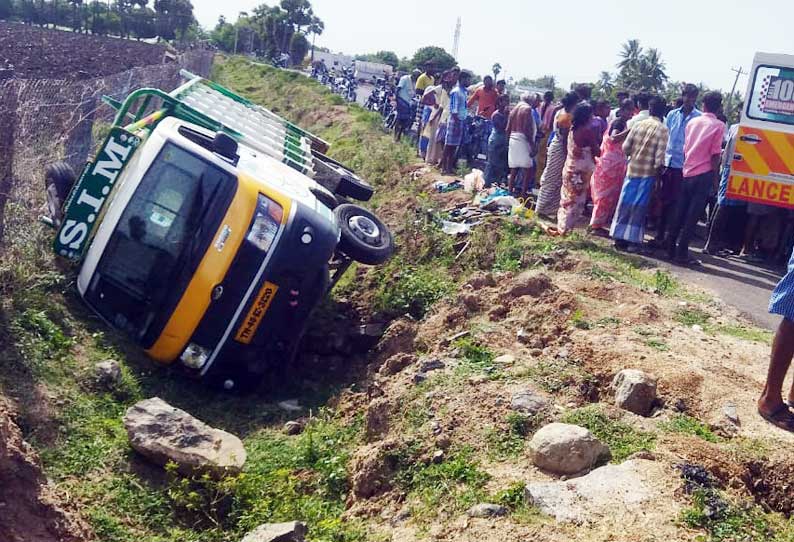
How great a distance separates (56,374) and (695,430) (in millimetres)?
4479

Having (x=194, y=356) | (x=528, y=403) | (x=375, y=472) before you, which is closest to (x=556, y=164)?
(x=194, y=356)

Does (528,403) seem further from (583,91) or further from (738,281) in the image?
(583,91)

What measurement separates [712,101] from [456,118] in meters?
5.45

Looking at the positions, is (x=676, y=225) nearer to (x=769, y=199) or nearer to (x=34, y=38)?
(x=769, y=199)

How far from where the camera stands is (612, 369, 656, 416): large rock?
535 cm

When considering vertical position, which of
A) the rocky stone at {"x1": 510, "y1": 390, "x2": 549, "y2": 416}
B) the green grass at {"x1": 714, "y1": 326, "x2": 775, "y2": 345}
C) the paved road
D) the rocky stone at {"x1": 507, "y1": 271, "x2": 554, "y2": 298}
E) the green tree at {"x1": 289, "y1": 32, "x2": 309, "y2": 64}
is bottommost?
the rocky stone at {"x1": 510, "y1": 390, "x2": 549, "y2": 416}

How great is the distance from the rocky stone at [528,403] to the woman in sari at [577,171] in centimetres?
517

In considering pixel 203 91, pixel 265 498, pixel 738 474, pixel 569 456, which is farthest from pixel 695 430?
pixel 203 91

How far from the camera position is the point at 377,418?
6.05 m

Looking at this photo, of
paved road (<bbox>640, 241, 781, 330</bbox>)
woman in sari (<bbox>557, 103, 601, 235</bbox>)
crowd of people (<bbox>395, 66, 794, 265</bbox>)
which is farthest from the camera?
woman in sari (<bbox>557, 103, 601, 235</bbox>)

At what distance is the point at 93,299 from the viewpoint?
23.0 ft

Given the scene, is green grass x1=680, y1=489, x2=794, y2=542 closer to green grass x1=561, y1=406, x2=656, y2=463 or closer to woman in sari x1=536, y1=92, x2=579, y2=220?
green grass x1=561, y1=406, x2=656, y2=463

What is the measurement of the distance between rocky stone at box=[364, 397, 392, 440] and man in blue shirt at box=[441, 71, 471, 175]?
882 cm

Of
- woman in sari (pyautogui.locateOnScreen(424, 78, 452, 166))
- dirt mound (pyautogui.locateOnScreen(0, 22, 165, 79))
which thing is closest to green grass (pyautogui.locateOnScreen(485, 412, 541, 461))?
woman in sari (pyautogui.locateOnScreen(424, 78, 452, 166))
